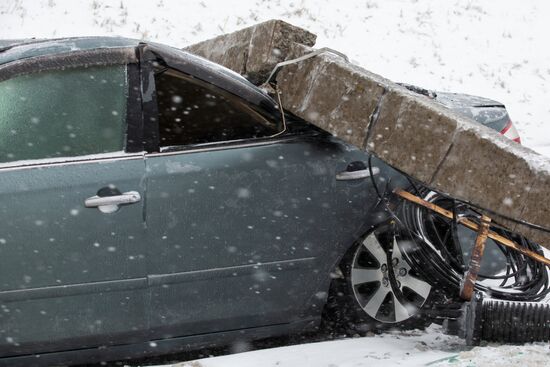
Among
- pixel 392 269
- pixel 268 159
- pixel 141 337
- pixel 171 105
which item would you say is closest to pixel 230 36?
pixel 171 105

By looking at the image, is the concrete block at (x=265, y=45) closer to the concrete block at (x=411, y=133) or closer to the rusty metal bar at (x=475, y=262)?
the concrete block at (x=411, y=133)

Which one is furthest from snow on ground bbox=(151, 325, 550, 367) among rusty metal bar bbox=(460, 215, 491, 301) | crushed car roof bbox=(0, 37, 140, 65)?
crushed car roof bbox=(0, 37, 140, 65)

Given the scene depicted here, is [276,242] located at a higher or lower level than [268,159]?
lower

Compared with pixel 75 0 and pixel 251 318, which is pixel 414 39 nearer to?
pixel 75 0

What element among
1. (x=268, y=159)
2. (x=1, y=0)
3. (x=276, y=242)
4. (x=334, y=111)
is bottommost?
(x=1, y=0)

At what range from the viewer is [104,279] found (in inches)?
127

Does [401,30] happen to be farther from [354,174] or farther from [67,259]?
[67,259]

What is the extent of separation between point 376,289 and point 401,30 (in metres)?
9.31

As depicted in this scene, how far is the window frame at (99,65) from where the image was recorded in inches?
126

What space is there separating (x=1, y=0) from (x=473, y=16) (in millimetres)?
8238

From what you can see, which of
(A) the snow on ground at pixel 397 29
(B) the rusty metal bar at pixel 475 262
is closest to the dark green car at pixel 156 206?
(B) the rusty metal bar at pixel 475 262

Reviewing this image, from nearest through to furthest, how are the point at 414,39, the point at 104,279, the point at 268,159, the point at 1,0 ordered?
the point at 104,279
the point at 268,159
the point at 1,0
the point at 414,39

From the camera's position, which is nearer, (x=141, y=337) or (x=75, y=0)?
(x=141, y=337)

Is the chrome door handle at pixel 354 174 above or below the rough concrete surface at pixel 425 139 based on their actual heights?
below
